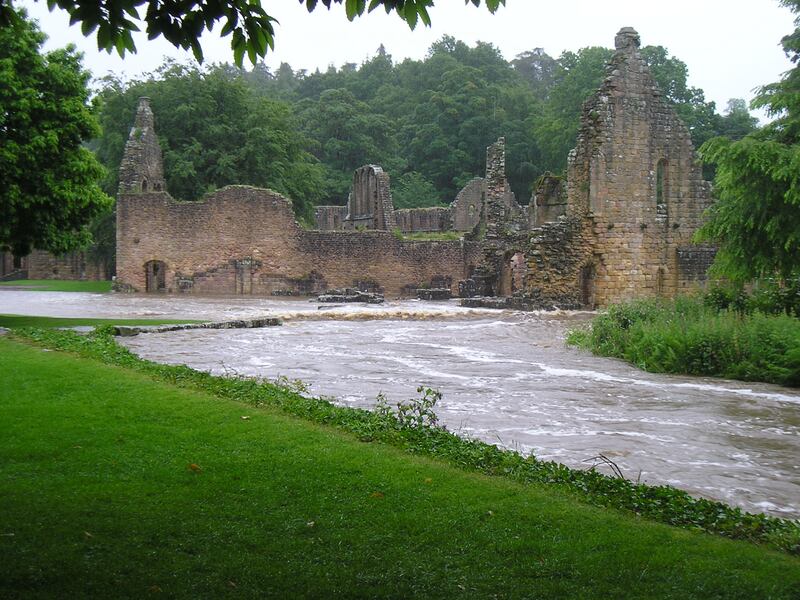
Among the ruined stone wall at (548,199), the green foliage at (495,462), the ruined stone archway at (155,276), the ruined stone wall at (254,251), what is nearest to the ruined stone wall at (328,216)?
the ruined stone archway at (155,276)

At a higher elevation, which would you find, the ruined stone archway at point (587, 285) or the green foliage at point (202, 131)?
the green foliage at point (202, 131)

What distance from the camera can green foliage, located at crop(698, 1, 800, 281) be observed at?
1655 centimetres

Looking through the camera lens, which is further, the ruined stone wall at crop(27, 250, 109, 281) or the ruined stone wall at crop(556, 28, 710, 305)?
the ruined stone wall at crop(27, 250, 109, 281)

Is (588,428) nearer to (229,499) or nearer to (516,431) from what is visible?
(516,431)

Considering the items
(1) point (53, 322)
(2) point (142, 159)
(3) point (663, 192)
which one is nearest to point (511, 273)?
(3) point (663, 192)

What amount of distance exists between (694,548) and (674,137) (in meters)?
25.3

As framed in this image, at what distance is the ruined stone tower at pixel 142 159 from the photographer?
40.3 meters

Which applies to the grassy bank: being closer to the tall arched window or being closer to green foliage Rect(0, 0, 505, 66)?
green foliage Rect(0, 0, 505, 66)

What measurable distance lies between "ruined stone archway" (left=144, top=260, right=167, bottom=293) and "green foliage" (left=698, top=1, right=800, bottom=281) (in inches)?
1084

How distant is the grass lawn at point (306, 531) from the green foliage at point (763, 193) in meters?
12.3

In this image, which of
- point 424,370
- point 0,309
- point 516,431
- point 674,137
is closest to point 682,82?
point 674,137

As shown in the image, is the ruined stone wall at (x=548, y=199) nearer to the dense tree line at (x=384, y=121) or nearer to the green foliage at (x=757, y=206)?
the green foliage at (x=757, y=206)

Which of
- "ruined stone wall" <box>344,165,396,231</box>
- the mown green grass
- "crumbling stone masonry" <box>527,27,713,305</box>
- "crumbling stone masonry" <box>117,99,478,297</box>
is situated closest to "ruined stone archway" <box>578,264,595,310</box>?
"crumbling stone masonry" <box>527,27,713,305</box>

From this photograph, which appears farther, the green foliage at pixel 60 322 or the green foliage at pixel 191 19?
the green foliage at pixel 60 322
